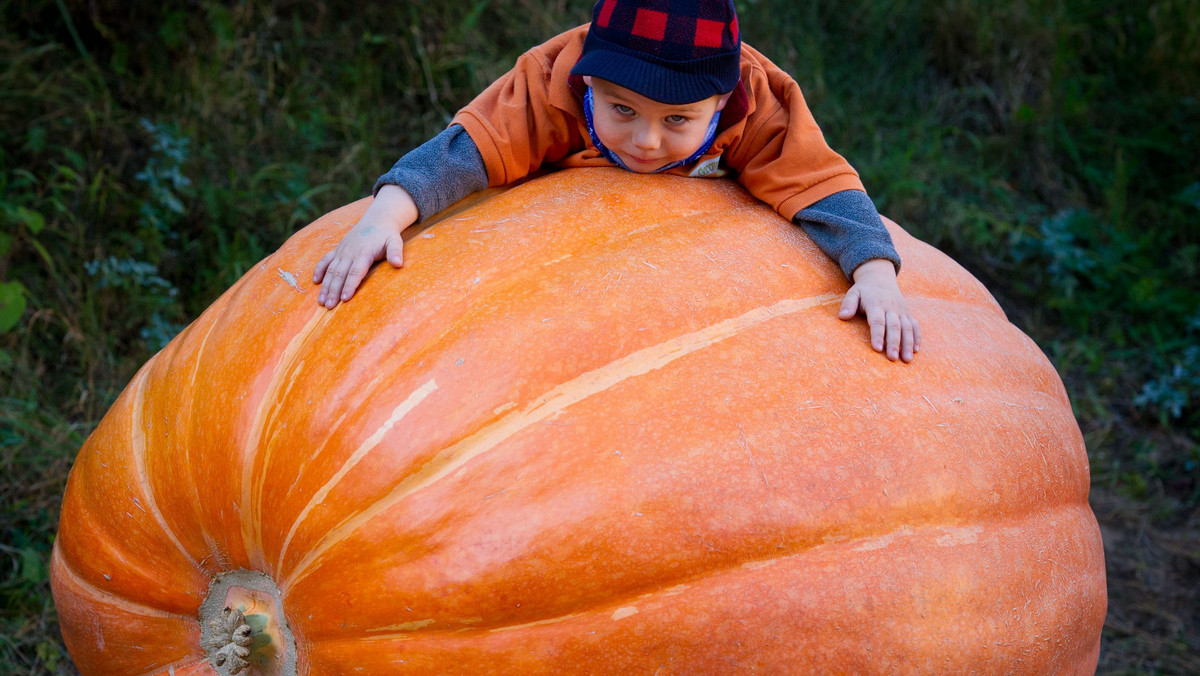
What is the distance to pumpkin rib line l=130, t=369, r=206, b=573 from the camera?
69.8 inches

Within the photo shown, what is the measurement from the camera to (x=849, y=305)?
6.20 ft

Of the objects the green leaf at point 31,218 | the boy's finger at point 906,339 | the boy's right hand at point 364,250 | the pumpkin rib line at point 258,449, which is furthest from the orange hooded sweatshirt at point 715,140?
the green leaf at point 31,218

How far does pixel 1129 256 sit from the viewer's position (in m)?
4.15

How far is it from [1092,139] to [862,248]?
3.41 m

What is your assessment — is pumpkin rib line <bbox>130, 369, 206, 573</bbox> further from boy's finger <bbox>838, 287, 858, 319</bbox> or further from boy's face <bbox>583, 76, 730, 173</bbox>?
boy's finger <bbox>838, 287, 858, 319</bbox>

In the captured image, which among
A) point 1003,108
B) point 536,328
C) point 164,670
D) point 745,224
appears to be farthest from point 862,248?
point 1003,108

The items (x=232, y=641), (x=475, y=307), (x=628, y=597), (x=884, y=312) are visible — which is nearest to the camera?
(x=628, y=597)

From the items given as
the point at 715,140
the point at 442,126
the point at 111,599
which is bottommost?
the point at 442,126

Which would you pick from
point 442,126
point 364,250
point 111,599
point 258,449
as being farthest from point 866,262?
point 442,126

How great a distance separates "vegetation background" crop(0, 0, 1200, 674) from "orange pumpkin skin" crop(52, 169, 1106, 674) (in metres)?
1.02

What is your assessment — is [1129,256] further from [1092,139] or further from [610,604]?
[610,604]

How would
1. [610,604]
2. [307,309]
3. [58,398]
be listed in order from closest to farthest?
[610,604] → [307,309] → [58,398]

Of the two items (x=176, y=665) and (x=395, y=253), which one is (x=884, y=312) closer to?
(x=395, y=253)

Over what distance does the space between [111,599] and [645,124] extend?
1.48 meters
